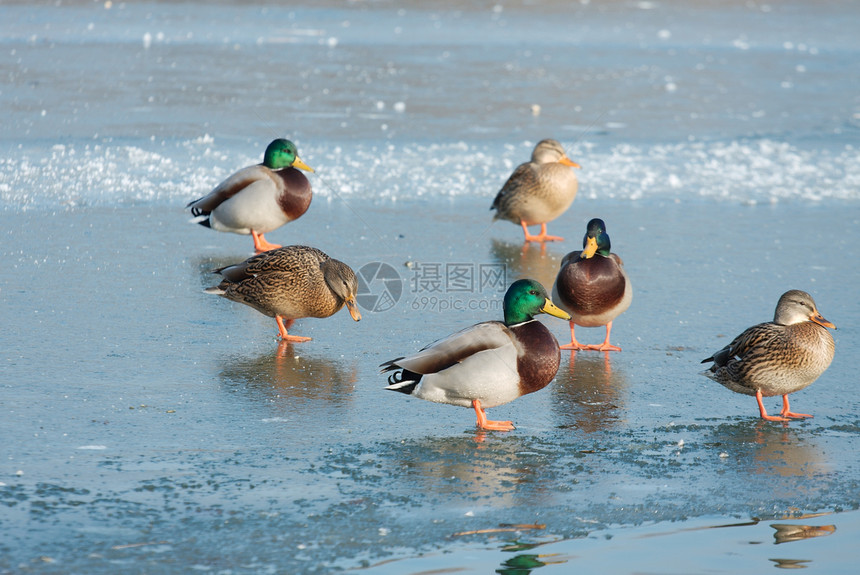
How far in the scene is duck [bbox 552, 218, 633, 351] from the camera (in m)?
5.25

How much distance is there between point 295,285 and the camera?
540 cm

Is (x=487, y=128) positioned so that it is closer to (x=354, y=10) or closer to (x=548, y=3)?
(x=354, y=10)

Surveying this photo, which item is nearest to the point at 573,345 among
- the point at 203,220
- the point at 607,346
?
the point at 607,346

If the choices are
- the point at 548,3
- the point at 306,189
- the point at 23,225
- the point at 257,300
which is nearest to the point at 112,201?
the point at 23,225

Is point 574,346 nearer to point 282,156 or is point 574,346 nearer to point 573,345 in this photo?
point 573,345

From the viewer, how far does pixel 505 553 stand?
3.23 m

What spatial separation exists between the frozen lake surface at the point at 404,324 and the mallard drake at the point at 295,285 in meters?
0.19

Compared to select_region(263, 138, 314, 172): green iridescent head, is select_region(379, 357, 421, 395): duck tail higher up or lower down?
lower down

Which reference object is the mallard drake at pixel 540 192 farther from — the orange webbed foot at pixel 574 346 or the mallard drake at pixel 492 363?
the mallard drake at pixel 492 363

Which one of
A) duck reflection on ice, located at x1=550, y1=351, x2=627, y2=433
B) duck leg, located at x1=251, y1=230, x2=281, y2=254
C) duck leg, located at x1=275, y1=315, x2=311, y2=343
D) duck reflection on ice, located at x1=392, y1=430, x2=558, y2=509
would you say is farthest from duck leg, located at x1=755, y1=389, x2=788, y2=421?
duck leg, located at x1=251, y1=230, x2=281, y2=254

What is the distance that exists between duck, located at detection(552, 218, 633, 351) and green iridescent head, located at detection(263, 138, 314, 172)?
2512mm

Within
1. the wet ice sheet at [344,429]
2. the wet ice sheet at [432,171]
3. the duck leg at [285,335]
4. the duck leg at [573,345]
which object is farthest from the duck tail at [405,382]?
the wet ice sheet at [432,171]

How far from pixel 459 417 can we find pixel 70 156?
6.11 m

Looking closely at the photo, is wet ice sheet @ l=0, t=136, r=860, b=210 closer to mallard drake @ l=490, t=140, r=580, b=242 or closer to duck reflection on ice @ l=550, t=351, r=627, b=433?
mallard drake @ l=490, t=140, r=580, b=242
